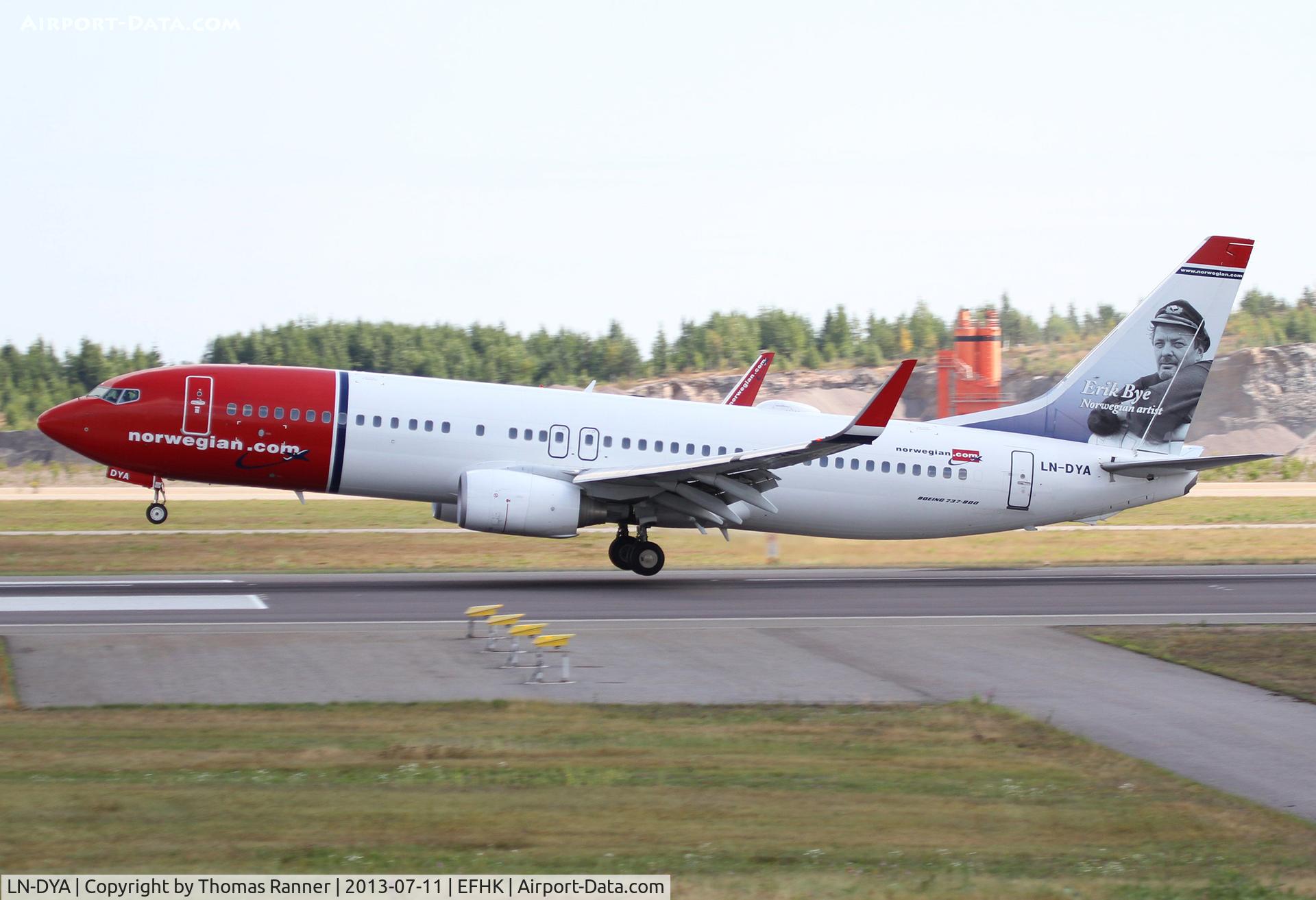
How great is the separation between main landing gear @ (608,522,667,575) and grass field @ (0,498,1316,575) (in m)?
3.01

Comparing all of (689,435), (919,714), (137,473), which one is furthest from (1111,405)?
(137,473)

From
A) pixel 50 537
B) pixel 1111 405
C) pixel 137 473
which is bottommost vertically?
pixel 50 537

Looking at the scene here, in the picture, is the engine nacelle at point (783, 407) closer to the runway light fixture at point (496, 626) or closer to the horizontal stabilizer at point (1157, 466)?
the horizontal stabilizer at point (1157, 466)

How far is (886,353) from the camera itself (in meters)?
92.2

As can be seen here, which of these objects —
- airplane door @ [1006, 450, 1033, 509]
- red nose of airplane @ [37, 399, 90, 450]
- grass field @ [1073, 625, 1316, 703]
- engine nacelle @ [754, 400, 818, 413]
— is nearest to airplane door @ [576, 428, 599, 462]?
engine nacelle @ [754, 400, 818, 413]

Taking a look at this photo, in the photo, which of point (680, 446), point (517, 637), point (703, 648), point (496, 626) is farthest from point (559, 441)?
point (517, 637)

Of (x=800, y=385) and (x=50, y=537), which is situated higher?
(x=800, y=385)

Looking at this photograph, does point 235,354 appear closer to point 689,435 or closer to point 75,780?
point 689,435

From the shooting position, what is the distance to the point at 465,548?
3347 centimetres

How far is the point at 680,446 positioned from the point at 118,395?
10.9 m

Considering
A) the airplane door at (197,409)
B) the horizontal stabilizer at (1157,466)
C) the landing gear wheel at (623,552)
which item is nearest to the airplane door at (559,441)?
the landing gear wheel at (623,552)

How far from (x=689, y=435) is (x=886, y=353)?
67.1 metres

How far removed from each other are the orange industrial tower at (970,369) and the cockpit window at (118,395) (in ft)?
142

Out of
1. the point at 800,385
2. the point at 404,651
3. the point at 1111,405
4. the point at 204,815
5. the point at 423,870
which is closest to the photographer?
the point at 423,870
